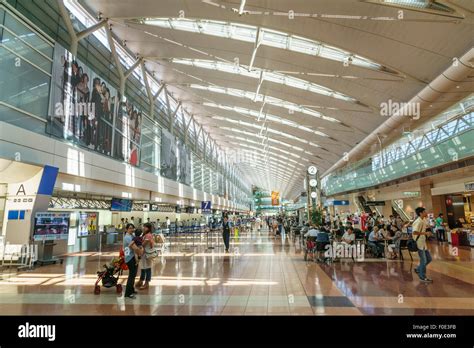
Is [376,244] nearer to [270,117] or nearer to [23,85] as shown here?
[23,85]

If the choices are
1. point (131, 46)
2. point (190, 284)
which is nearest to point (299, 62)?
point (131, 46)

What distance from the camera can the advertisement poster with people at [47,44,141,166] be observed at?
1236 centimetres

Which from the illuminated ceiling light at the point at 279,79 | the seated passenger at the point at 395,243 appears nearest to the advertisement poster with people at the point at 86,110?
the illuminated ceiling light at the point at 279,79

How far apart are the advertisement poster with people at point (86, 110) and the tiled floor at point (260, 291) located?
587 centimetres

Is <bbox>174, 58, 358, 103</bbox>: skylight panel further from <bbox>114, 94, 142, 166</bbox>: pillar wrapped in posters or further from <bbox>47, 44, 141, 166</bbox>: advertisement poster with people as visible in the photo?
<bbox>47, 44, 141, 166</bbox>: advertisement poster with people

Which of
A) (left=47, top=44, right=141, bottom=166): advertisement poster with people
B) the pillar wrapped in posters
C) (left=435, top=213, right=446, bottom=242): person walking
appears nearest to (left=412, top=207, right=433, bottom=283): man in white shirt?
(left=435, top=213, right=446, bottom=242): person walking

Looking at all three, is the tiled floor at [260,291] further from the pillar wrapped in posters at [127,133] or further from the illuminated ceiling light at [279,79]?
the illuminated ceiling light at [279,79]

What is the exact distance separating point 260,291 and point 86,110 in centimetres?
1197

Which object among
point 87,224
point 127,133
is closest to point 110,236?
point 87,224

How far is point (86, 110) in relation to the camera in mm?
14234

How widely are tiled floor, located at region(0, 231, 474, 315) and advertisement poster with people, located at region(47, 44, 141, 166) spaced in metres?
5.87
